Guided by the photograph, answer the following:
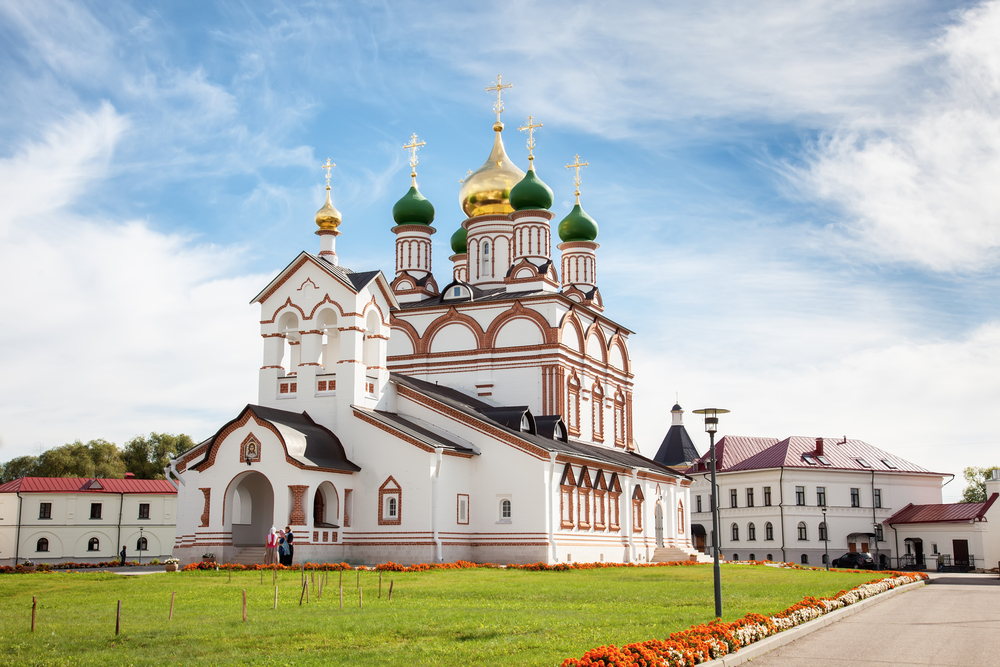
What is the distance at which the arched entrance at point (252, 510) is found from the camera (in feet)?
78.6

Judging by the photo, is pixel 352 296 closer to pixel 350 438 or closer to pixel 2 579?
pixel 350 438

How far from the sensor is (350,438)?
953 inches

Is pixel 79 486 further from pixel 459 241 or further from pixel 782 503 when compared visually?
pixel 782 503

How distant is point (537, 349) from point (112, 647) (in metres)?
22.1

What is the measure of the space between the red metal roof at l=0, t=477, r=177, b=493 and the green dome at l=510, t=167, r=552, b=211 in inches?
827

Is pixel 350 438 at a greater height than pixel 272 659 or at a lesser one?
greater

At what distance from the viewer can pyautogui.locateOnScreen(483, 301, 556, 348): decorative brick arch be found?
30609 mm

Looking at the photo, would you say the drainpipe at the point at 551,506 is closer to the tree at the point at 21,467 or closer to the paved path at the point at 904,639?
the paved path at the point at 904,639

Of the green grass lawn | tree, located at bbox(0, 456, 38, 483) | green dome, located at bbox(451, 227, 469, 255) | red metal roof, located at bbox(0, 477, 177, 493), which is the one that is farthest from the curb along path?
tree, located at bbox(0, 456, 38, 483)

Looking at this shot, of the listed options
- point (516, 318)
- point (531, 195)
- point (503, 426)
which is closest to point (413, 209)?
point (531, 195)

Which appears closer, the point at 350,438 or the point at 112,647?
the point at 112,647

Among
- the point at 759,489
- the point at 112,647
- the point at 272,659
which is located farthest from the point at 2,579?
the point at 759,489

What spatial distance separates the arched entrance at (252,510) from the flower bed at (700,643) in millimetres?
15471

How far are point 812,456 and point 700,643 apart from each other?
3681cm
